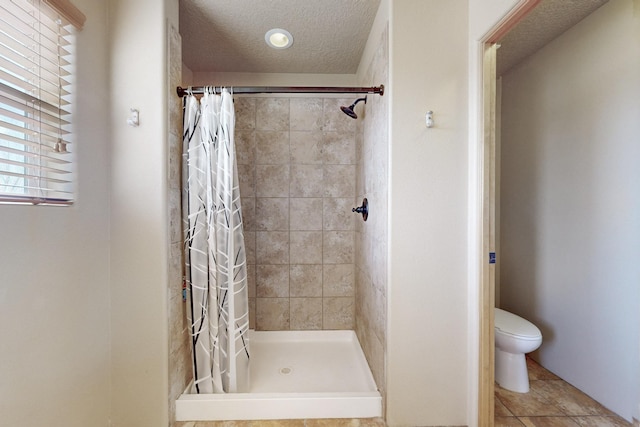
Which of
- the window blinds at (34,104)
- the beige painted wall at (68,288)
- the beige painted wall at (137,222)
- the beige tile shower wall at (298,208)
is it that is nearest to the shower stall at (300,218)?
the beige tile shower wall at (298,208)

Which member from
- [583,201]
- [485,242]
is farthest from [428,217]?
[583,201]

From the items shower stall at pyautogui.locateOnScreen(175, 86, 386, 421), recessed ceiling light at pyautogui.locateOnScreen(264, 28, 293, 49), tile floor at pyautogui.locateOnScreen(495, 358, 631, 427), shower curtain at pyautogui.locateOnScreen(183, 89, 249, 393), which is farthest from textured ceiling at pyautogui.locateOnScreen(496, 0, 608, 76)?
tile floor at pyautogui.locateOnScreen(495, 358, 631, 427)

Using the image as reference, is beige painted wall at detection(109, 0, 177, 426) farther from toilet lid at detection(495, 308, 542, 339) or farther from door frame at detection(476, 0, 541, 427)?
toilet lid at detection(495, 308, 542, 339)

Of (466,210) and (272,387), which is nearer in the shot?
(466,210)

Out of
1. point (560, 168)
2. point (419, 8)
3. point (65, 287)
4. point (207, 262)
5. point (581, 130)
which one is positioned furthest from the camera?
point (560, 168)

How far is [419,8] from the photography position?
142 cm

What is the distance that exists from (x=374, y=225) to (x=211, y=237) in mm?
975

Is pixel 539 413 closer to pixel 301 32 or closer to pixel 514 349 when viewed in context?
pixel 514 349

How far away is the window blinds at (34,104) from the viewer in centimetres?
98

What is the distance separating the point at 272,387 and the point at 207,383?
440mm

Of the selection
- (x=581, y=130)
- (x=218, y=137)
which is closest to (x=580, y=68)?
(x=581, y=130)

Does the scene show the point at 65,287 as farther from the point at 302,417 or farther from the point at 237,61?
the point at 237,61

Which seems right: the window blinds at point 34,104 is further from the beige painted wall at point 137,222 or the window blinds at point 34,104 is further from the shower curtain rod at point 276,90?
the shower curtain rod at point 276,90

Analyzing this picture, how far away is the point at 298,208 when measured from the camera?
2.49 m
